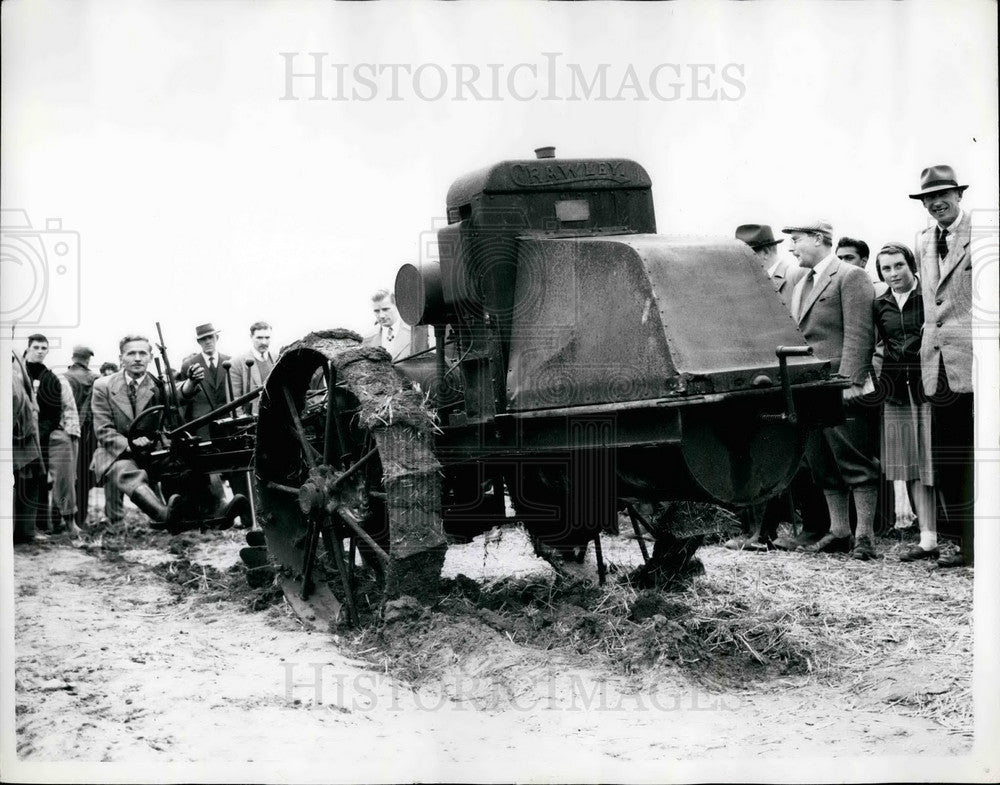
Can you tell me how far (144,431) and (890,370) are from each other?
18.9 ft

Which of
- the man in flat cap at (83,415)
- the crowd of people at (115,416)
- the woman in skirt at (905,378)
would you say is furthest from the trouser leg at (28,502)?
the woman in skirt at (905,378)

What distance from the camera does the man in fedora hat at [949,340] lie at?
23.5 feet

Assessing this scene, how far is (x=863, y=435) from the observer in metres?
8.82

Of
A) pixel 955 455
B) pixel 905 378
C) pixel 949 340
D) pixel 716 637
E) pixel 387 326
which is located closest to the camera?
pixel 716 637

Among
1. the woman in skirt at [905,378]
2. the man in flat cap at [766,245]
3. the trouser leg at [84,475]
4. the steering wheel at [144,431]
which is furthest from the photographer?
the trouser leg at [84,475]

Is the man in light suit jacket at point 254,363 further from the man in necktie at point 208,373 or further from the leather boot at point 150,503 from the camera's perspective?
the leather boot at point 150,503

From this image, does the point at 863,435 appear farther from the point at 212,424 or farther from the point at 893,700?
the point at 212,424

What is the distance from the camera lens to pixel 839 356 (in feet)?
27.6

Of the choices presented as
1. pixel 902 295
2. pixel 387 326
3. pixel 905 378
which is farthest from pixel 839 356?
pixel 387 326

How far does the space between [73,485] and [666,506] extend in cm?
643

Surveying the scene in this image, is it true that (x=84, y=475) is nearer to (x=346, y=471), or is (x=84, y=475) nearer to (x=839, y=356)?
(x=346, y=471)

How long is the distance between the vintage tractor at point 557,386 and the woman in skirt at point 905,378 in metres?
2.06

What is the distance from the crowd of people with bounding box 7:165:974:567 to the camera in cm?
740

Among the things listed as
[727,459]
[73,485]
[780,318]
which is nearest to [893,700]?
[727,459]
